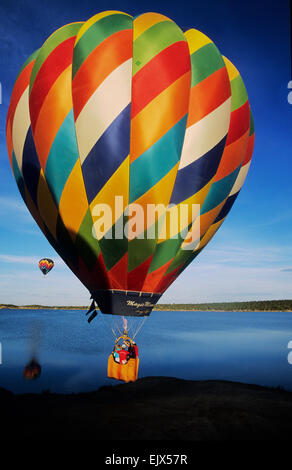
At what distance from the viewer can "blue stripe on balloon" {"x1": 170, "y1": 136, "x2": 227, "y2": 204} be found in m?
8.10

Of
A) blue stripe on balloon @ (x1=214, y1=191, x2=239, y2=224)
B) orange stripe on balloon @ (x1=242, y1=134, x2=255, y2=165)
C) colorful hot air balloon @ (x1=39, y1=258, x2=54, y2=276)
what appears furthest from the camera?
colorful hot air balloon @ (x1=39, y1=258, x2=54, y2=276)

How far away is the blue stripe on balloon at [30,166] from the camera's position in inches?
341

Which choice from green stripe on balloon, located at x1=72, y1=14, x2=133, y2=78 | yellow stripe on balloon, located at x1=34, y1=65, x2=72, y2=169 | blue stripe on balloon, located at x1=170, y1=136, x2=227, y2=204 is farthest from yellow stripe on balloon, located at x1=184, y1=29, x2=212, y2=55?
yellow stripe on balloon, located at x1=34, y1=65, x2=72, y2=169

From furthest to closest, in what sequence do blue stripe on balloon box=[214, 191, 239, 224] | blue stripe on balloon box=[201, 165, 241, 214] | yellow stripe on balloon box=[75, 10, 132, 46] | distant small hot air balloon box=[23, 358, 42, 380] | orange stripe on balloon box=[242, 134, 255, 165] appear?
1. distant small hot air balloon box=[23, 358, 42, 380]
2. orange stripe on balloon box=[242, 134, 255, 165]
3. blue stripe on balloon box=[214, 191, 239, 224]
4. blue stripe on balloon box=[201, 165, 241, 214]
5. yellow stripe on balloon box=[75, 10, 132, 46]

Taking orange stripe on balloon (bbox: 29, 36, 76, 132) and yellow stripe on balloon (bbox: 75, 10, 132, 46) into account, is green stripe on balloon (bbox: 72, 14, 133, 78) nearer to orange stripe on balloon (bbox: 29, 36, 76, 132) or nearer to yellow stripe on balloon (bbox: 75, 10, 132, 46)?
yellow stripe on balloon (bbox: 75, 10, 132, 46)

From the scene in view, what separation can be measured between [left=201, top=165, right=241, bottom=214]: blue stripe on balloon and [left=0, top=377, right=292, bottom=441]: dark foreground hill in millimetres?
5217

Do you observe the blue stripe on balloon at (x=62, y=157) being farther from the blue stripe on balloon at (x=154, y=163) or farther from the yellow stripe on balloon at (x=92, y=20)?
the yellow stripe on balloon at (x=92, y=20)

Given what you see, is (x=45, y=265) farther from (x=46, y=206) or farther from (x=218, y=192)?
(x=218, y=192)

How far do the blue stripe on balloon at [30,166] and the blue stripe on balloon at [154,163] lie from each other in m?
2.91

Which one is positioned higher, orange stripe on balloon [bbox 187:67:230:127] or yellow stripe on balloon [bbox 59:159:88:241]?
orange stripe on balloon [bbox 187:67:230:127]

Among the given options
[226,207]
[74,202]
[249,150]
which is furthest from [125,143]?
[249,150]

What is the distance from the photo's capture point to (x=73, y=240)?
8.49 m

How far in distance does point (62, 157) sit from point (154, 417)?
666 cm
